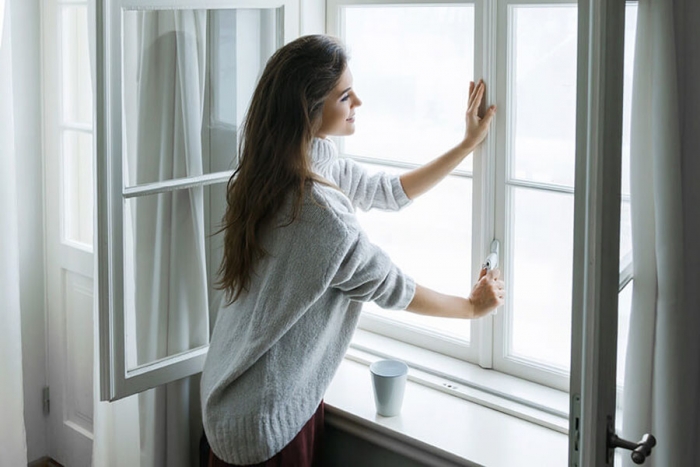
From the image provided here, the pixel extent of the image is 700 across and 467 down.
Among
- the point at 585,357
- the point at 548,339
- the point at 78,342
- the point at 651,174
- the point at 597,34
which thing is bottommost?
the point at 78,342

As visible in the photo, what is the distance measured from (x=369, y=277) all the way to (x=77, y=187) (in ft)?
5.06

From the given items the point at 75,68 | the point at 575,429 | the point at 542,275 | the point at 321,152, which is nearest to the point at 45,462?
the point at 75,68

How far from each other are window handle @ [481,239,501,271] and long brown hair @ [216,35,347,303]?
51 centimetres

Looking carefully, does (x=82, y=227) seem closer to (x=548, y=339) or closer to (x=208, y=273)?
(x=208, y=273)

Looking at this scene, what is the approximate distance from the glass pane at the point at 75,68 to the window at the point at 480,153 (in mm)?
908

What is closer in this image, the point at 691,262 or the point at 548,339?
the point at 691,262

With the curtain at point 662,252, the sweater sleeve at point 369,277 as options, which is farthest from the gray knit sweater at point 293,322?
the curtain at point 662,252

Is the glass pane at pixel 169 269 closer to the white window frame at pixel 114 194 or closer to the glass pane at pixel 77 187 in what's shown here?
the white window frame at pixel 114 194

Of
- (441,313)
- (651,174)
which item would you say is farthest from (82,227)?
(651,174)

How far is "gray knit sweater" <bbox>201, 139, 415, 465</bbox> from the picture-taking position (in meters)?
1.85

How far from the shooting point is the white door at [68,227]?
2982 mm

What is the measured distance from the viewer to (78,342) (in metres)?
3.14

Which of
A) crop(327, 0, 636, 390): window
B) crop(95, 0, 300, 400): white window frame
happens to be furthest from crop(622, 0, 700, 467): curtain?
crop(95, 0, 300, 400): white window frame

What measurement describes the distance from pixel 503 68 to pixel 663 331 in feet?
2.46
